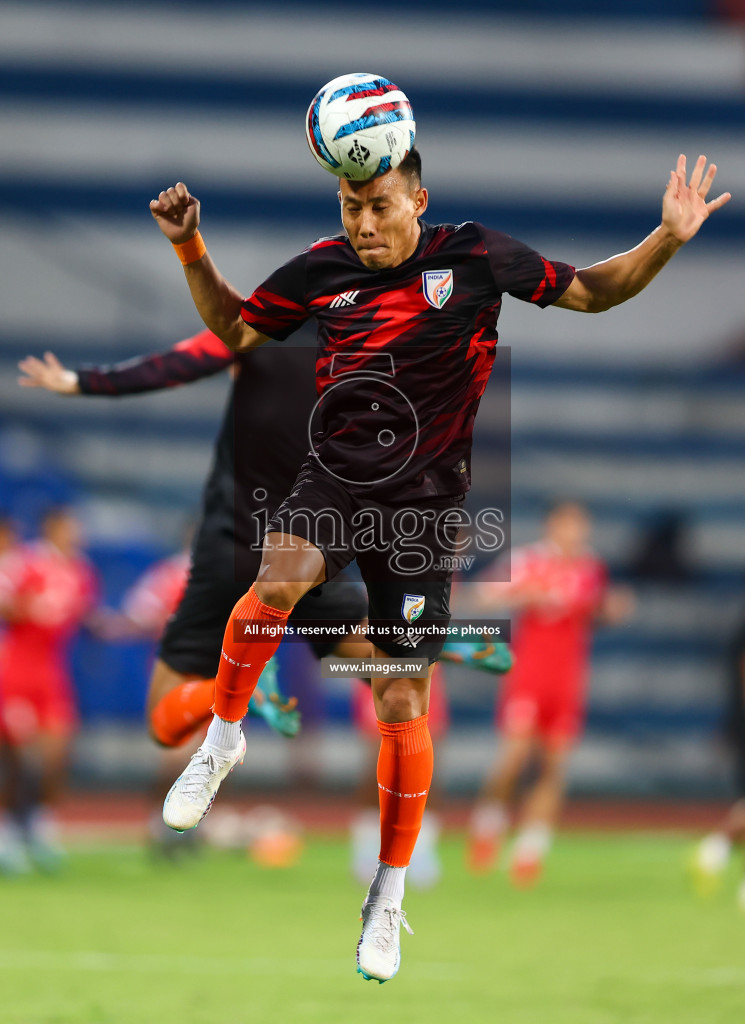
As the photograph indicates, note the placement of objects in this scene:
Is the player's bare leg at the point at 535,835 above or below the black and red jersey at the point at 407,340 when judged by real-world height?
below

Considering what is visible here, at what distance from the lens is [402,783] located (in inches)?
172

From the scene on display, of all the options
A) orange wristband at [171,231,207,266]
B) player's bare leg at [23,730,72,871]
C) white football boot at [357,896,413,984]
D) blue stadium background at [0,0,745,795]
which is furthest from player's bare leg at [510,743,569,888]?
orange wristband at [171,231,207,266]

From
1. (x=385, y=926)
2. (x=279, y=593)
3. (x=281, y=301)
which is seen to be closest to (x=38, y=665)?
(x=385, y=926)

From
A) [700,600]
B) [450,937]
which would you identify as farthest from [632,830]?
[450,937]

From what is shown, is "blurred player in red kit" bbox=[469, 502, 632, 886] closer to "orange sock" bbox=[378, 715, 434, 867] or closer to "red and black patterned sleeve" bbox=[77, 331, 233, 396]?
"red and black patterned sleeve" bbox=[77, 331, 233, 396]

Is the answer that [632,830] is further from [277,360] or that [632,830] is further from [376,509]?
[376,509]

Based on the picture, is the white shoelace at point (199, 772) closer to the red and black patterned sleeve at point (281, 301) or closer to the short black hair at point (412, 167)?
the red and black patterned sleeve at point (281, 301)

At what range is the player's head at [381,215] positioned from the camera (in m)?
4.01

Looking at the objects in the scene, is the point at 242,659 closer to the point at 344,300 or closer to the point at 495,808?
the point at 344,300

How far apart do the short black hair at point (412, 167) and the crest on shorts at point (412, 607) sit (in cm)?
119

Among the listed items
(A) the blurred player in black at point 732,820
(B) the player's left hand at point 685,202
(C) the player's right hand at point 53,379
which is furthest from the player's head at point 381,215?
(A) the blurred player in black at point 732,820

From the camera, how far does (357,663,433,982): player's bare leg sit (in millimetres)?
4242

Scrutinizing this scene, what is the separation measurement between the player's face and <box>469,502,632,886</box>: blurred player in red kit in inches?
247

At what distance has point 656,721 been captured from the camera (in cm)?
1523
